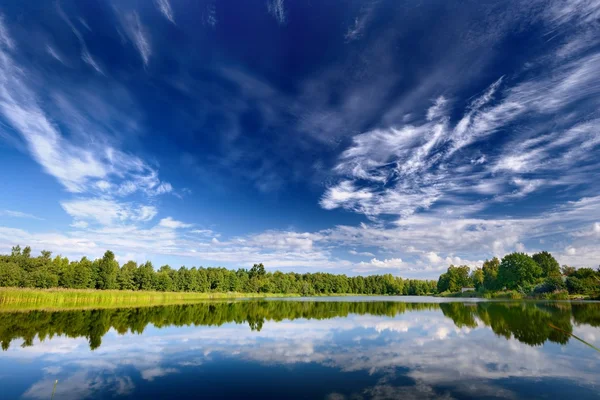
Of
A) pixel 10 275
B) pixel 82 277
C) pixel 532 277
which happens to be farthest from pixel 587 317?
pixel 10 275

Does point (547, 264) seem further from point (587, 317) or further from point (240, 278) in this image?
point (240, 278)

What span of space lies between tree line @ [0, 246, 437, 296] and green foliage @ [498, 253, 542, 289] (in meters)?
81.2

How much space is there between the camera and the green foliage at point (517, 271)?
86812 mm

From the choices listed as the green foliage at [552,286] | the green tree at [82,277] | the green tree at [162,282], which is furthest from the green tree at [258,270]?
the green foliage at [552,286]

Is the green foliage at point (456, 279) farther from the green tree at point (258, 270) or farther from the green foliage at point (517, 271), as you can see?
the green tree at point (258, 270)

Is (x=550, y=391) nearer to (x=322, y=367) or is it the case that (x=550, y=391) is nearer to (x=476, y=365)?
(x=476, y=365)

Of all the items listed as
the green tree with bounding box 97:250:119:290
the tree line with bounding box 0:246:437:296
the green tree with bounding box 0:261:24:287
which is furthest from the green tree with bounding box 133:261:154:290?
the green tree with bounding box 0:261:24:287

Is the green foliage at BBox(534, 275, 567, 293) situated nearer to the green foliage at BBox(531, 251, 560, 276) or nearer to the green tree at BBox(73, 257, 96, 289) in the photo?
the green foliage at BBox(531, 251, 560, 276)

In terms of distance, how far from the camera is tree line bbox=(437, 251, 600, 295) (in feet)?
208

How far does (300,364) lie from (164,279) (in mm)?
94927

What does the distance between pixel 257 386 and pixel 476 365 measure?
918 cm

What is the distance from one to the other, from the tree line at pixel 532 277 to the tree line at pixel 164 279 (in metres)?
52.4

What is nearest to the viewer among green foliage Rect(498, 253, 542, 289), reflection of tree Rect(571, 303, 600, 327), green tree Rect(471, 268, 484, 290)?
reflection of tree Rect(571, 303, 600, 327)

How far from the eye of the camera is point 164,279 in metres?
96.6
